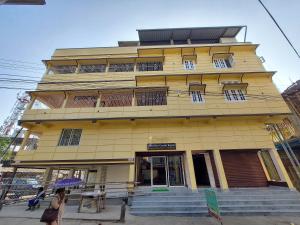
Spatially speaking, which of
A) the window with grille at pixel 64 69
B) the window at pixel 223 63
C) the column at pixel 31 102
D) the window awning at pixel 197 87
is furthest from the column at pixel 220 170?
the window with grille at pixel 64 69

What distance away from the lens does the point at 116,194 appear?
10961mm

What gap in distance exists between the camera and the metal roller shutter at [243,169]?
36.9 feet

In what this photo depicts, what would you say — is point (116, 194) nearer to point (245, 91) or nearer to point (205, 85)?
point (205, 85)

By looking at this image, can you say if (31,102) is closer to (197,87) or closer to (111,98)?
(111,98)

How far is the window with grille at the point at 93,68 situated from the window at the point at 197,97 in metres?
9.33

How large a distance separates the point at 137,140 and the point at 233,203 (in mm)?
7022

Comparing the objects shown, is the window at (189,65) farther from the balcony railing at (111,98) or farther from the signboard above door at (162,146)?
the signboard above door at (162,146)

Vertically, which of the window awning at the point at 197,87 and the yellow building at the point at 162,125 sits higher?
the window awning at the point at 197,87

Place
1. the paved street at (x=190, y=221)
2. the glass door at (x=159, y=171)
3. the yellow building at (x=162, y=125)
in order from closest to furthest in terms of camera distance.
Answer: the paved street at (x=190, y=221) < the yellow building at (x=162, y=125) < the glass door at (x=159, y=171)

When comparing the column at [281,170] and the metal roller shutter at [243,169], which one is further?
the metal roller shutter at [243,169]

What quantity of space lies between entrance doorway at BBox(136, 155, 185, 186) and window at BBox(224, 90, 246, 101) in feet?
21.7

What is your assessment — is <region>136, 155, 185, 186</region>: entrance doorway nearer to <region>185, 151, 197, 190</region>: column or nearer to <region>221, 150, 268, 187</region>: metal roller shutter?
<region>185, 151, 197, 190</region>: column

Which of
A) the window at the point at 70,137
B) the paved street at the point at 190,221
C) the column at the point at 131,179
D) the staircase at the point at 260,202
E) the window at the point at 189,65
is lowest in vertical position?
the paved street at the point at 190,221

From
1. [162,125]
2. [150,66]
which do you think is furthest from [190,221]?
[150,66]
